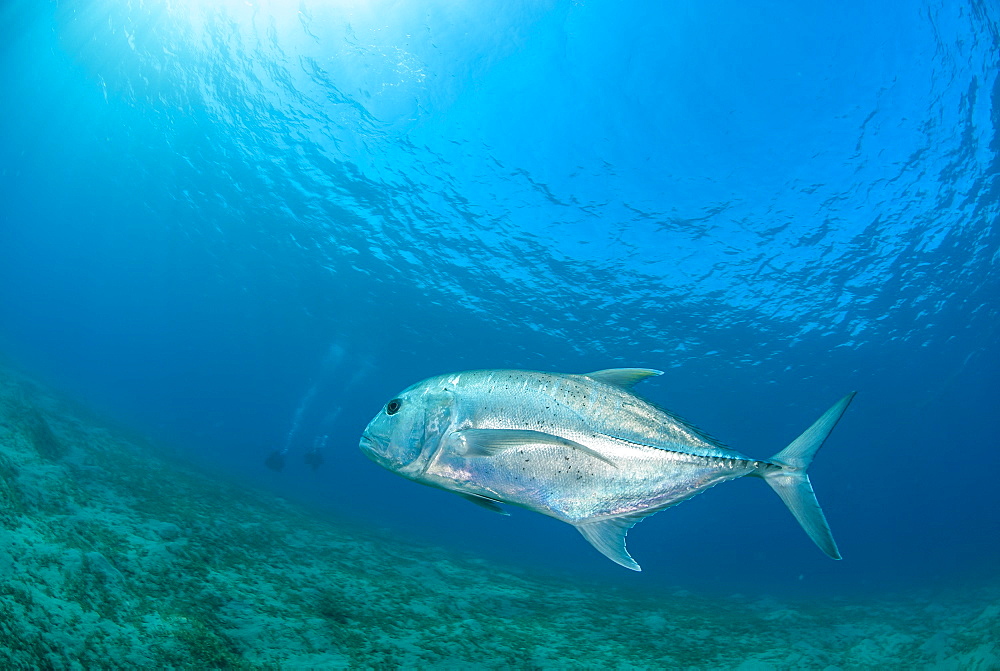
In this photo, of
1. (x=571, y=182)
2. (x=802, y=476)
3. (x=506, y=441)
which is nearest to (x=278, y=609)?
(x=506, y=441)

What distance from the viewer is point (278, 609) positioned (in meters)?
2.85

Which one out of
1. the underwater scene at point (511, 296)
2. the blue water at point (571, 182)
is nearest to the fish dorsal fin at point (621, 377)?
the underwater scene at point (511, 296)

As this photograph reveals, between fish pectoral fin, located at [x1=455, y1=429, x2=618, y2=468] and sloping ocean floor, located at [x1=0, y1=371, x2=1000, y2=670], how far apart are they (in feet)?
5.16

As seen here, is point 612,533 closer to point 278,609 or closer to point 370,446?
point 370,446

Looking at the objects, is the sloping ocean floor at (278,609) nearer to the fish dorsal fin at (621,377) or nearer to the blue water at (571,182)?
the fish dorsal fin at (621,377)

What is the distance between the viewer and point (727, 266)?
17.8m

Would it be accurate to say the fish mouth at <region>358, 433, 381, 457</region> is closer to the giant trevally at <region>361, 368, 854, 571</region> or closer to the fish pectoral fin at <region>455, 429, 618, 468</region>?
the giant trevally at <region>361, 368, 854, 571</region>

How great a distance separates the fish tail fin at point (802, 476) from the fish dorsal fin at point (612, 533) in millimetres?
837

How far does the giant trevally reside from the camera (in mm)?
2033

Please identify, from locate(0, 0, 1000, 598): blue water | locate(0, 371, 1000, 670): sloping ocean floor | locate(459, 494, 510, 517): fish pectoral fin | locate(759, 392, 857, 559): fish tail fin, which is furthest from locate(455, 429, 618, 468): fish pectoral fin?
locate(0, 0, 1000, 598): blue water

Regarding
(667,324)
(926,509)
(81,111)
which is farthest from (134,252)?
(926,509)

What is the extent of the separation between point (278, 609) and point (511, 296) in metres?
20.9

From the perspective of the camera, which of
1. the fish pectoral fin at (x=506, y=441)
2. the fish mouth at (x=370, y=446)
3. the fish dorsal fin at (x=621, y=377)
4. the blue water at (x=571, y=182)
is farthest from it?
the blue water at (x=571, y=182)

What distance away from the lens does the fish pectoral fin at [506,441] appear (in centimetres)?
201
